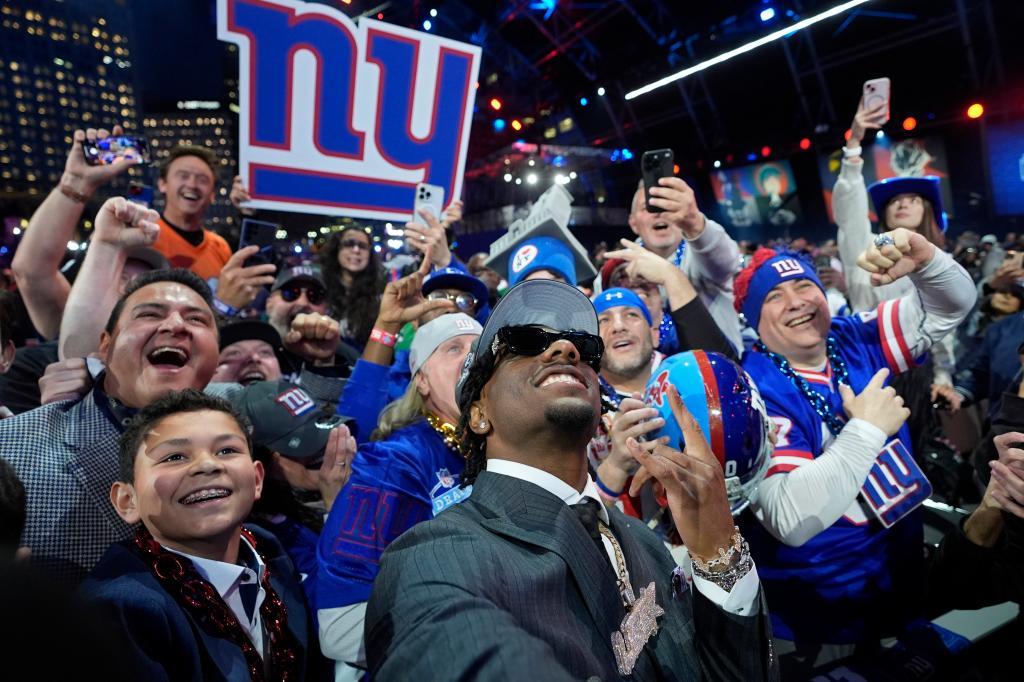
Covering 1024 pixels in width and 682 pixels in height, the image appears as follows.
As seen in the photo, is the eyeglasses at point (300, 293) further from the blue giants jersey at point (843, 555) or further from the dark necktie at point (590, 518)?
the dark necktie at point (590, 518)

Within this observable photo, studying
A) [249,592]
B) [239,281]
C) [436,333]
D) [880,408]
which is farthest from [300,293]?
[880,408]

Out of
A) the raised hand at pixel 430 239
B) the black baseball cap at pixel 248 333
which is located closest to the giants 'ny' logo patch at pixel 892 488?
the raised hand at pixel 430 239

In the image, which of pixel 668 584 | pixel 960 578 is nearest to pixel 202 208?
pixel 668 584

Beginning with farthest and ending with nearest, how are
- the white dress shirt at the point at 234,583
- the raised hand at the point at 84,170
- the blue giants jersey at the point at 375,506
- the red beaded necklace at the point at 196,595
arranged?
the raised hand at the point at 84,170 → the blue giants jersey at the point at 375,506 → the white dress shirt at the point at 234,583 → the red beaded necklace at the point at 196,595

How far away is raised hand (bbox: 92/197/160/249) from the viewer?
2473 millimetres

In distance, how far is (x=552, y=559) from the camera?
1.23 metres

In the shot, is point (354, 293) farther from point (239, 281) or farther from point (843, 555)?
point (843, 555)

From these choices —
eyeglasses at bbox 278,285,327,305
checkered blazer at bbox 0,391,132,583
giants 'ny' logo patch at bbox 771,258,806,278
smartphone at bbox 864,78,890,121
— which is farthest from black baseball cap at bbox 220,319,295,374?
smartphone at bbox 864,78,890,121

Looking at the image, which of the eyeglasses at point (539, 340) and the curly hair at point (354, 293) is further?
the curly hair at point (354, 293)

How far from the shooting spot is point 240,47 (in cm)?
390

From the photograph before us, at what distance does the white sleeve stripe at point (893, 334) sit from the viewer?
9.29 ft

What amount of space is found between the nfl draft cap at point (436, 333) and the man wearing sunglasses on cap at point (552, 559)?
0.85m

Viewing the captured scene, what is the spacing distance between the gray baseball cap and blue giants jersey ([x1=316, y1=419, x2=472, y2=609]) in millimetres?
531

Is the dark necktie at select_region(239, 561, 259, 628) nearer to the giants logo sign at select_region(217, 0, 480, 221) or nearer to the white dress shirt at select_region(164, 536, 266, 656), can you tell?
the white dress shirt at select_region(164, 536, 266, 656)
